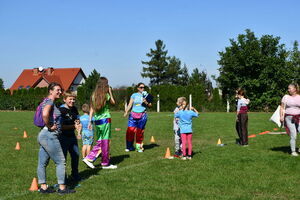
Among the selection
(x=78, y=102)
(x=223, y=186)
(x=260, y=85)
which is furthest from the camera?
(x=78, y=102)

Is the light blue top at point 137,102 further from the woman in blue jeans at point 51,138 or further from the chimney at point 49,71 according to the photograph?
the chimney at point 49,71

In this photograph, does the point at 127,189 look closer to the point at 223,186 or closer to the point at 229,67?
the point at 223,186

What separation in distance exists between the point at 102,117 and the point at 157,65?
3112 inches

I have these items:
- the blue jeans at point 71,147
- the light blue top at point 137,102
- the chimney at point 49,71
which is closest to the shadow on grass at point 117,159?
the light blue top at point 137,102

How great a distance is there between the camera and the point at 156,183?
677 cm

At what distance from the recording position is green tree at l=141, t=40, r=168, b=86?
86375 millimetres

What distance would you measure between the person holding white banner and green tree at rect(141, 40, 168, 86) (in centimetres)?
7637

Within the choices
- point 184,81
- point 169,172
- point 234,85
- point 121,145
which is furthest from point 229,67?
point 184,81

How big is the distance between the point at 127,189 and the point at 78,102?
42182 mm

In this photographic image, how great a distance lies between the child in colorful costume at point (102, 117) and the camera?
26.5ft

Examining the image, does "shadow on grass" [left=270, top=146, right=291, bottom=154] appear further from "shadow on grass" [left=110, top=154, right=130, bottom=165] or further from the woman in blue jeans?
the woman in blue jeans

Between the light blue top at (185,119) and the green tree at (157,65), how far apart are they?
252 ft

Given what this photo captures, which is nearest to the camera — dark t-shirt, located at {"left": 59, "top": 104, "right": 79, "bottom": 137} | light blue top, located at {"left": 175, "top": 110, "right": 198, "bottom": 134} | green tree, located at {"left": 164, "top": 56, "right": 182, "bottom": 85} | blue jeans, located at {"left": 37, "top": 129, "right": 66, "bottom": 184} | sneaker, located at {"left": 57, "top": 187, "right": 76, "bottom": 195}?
blue jeans, located at {"left": 37, "top": 129, "right": 66, "bottom": 184}

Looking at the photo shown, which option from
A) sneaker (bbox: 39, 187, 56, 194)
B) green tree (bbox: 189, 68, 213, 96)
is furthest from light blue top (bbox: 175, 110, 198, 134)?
green tree (bbox: 189, 68, 213, 96)
